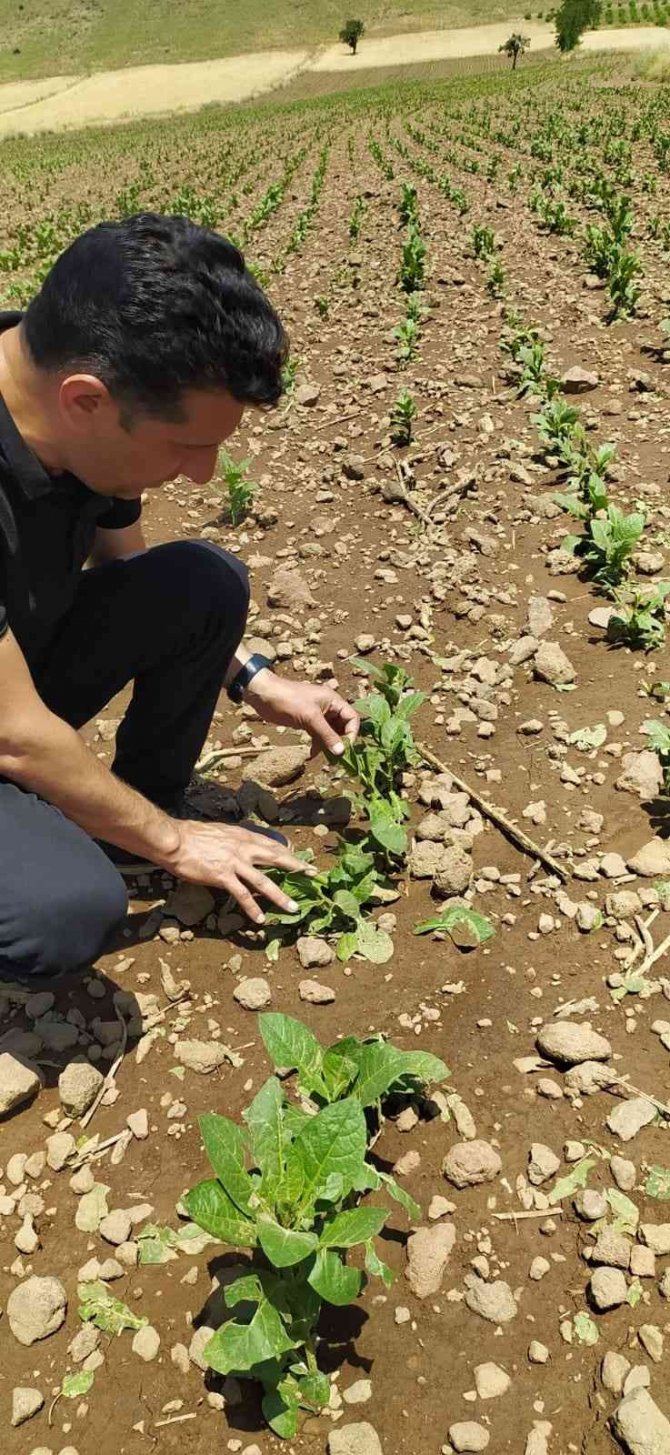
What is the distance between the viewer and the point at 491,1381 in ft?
5.74

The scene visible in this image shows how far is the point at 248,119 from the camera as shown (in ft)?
112

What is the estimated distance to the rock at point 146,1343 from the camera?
6.01ft

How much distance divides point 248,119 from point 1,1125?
39.0 metres

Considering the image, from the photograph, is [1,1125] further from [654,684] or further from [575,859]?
[654,684]

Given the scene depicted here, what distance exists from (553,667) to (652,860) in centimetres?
98

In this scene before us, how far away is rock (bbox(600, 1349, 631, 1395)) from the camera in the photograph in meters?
1.72

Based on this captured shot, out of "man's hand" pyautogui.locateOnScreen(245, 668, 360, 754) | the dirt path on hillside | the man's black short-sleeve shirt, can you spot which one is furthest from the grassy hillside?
the man's black short-sleeve shirt

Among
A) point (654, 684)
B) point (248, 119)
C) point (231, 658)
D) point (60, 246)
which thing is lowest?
point (654, 684)

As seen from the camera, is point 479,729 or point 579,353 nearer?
point 479,729

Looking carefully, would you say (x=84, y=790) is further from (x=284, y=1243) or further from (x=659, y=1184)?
(x=659, y=1184)

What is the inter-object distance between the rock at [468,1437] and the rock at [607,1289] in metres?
0.31

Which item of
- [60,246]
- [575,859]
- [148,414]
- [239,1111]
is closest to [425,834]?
[575,859]

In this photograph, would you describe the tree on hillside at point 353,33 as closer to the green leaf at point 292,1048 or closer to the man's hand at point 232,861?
the man's hand at point 232,861

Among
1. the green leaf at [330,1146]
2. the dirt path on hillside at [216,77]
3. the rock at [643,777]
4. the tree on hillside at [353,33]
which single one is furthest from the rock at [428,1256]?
the tree on hillside at [353,33]
